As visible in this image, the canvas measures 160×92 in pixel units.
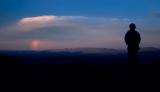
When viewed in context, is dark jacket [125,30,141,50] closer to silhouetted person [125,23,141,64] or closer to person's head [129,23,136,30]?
silhouetted person [125,23,141,64]

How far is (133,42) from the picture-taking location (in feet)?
46.6

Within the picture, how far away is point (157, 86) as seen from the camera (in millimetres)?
9484

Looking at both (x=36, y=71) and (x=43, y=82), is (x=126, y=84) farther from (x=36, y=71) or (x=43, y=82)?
(x=36, y=71)

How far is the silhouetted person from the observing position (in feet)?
45.7

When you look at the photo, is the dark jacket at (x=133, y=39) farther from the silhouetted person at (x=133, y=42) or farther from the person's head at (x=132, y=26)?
the person's head at (x=132, y=26)

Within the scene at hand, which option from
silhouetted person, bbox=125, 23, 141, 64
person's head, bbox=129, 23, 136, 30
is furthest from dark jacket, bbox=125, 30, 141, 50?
person's head, bbox=129, 23, 136, 30

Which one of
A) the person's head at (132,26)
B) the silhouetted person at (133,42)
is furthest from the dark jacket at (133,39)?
the person's head at (132,26)

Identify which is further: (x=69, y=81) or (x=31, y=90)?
(x=69, y=81)

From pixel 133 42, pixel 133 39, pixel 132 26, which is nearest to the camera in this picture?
pixel 132 26

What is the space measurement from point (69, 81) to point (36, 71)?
2.42 metres

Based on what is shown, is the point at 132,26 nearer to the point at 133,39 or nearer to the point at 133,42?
the point at 133,39

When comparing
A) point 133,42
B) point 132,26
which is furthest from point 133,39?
point 132,26

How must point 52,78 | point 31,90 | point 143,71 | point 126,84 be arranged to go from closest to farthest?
point 31,90, point 126,84, point 52,78, point 143,71

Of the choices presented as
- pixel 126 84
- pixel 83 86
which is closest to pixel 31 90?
pixel 83 86
